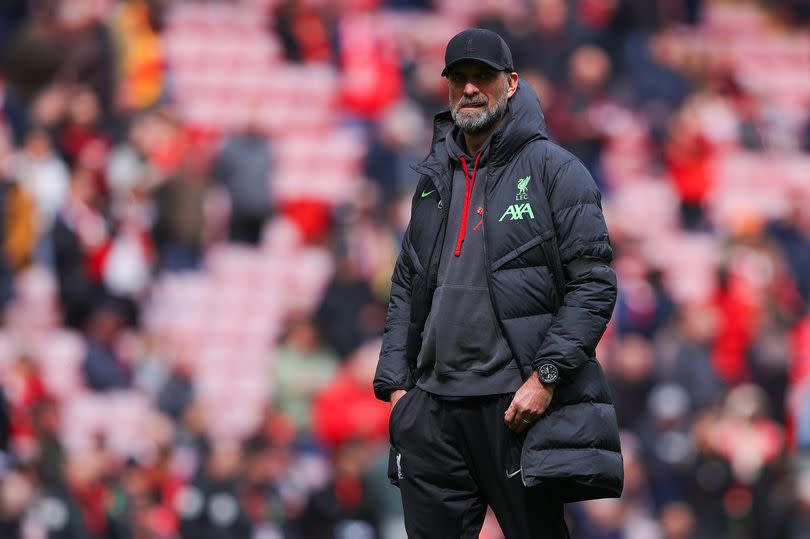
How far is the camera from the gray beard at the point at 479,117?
5055 mm

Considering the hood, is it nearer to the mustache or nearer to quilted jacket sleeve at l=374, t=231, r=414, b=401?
the mustache

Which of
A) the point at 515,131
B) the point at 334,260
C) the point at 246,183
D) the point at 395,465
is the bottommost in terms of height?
the point at 334,260

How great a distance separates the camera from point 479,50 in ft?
16.3

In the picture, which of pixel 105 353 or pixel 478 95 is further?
pixel 105 353

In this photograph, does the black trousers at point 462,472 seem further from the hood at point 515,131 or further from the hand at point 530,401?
the hood at point 515,131

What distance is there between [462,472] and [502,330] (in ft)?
1.51

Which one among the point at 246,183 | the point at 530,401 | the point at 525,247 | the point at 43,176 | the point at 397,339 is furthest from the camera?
the point at 246,183

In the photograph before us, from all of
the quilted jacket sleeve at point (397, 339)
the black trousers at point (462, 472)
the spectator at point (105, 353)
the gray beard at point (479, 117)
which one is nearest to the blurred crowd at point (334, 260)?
the spectator at point (105, 353)

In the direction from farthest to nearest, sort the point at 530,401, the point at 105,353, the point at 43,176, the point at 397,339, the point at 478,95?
1. the point at 43,176
2. the point at 105,353
3. the point at 397,339
4. the point at 478,95
5. the point at 530,401

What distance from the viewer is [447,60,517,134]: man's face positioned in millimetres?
5051

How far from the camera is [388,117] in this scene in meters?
15.4

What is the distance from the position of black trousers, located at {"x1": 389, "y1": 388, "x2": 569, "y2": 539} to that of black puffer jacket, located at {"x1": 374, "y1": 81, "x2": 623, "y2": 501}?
106 millimetres

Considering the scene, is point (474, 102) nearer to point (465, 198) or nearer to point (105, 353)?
point (465, 198)

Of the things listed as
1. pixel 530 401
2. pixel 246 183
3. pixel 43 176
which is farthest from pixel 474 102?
pixel 246 183
